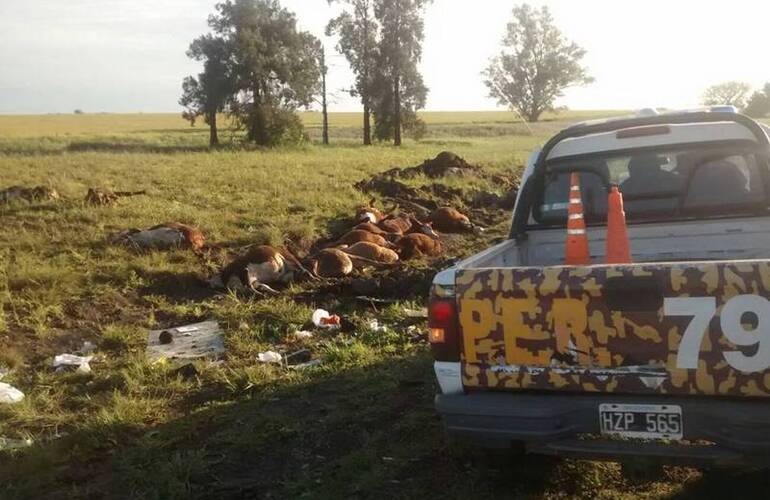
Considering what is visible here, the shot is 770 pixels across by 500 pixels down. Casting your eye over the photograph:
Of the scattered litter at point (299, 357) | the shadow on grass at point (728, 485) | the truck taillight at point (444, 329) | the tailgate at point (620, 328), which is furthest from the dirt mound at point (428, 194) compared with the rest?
the tailgate at point (620, 328)

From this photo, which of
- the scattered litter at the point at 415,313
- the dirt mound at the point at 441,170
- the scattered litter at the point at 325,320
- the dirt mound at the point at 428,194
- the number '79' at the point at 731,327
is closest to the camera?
the number '79' at the point at 731,327

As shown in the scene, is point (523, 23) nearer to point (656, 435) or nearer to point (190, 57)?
point (190, 57)

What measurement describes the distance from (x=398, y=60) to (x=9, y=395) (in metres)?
39.7

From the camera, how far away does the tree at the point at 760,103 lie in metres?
51.0

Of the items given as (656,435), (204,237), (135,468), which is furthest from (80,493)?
(204,237)

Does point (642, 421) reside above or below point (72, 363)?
above

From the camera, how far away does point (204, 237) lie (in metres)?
10.7

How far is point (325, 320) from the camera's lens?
7.33 metres

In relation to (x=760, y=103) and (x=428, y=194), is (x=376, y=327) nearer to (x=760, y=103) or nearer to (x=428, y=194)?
(x=428, y=194)

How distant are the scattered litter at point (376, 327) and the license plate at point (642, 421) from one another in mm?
3855

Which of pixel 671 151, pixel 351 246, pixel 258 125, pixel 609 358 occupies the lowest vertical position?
pixel 351 246

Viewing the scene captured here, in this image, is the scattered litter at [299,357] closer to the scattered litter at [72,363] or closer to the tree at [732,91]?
the scattered litter at [72,363]

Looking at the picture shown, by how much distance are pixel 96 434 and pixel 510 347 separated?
9.78ft

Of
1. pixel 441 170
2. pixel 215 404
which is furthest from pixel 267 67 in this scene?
pixel 215 404
